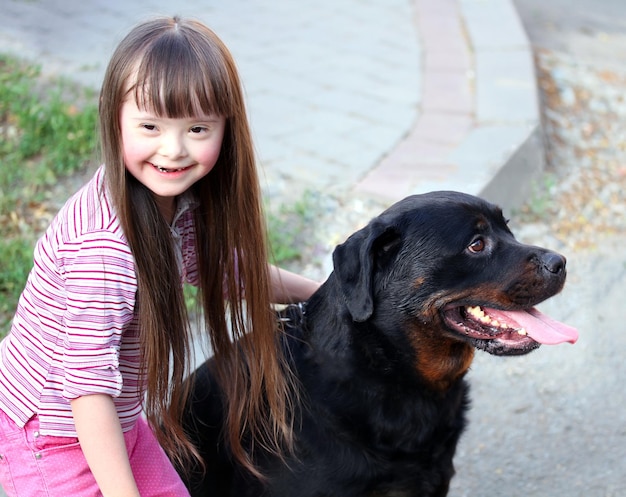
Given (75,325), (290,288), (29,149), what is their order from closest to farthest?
(75,325) → (290,288) → (29,149)

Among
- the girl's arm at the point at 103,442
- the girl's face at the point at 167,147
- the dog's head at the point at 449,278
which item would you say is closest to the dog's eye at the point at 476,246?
the dog's head at the point at 449,278

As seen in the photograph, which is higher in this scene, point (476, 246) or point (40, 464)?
point (476, 246)

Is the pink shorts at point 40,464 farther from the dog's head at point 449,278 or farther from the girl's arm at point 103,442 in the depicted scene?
the dog's head at point 449,278

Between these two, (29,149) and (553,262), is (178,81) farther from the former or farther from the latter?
(29,149)

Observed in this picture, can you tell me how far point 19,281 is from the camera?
13.7ft

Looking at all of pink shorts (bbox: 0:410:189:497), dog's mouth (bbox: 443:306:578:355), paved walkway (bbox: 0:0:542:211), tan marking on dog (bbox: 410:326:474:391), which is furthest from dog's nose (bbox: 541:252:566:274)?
paved walkway (bbox: 0:0:542:211)

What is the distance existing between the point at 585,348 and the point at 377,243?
77.1 inches

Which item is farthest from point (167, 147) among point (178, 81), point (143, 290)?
Result: point (143, 290)

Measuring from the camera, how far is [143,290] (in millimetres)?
2512

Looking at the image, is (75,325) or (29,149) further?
(29,149)

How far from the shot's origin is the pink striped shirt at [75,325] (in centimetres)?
238

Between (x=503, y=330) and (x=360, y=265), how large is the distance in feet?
1.60

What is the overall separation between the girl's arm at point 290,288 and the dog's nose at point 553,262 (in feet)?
3.03

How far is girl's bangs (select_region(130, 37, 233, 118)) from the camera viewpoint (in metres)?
2.43
